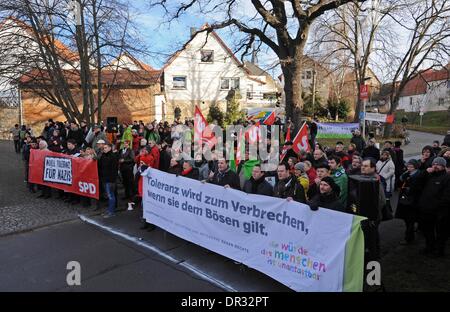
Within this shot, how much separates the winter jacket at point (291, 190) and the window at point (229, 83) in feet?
108

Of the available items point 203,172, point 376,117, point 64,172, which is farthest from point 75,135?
point 376,117

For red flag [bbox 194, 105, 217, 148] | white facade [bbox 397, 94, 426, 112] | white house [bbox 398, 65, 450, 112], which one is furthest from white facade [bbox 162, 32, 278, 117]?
white facade [bbox 397, 94, 426, 112]

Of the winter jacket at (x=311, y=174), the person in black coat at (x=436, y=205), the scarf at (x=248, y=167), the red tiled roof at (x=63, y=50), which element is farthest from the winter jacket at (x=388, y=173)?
the red tiled roof at (x=63, y=50)

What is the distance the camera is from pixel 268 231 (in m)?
5.09

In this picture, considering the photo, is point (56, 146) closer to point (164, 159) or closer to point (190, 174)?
point (164, 159)

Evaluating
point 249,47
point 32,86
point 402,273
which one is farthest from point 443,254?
point 32,86

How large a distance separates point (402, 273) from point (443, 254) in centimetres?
127

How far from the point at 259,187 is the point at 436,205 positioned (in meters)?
2.98

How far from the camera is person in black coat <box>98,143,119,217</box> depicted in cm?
877

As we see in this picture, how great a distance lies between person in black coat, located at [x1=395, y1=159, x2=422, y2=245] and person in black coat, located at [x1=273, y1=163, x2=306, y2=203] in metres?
2.16

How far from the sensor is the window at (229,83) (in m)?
38.3

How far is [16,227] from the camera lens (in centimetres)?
816

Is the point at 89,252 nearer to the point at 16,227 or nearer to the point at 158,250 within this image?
the point at 158,250

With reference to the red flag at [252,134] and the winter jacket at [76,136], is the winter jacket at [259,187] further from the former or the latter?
the winter jacket at [76,136]
